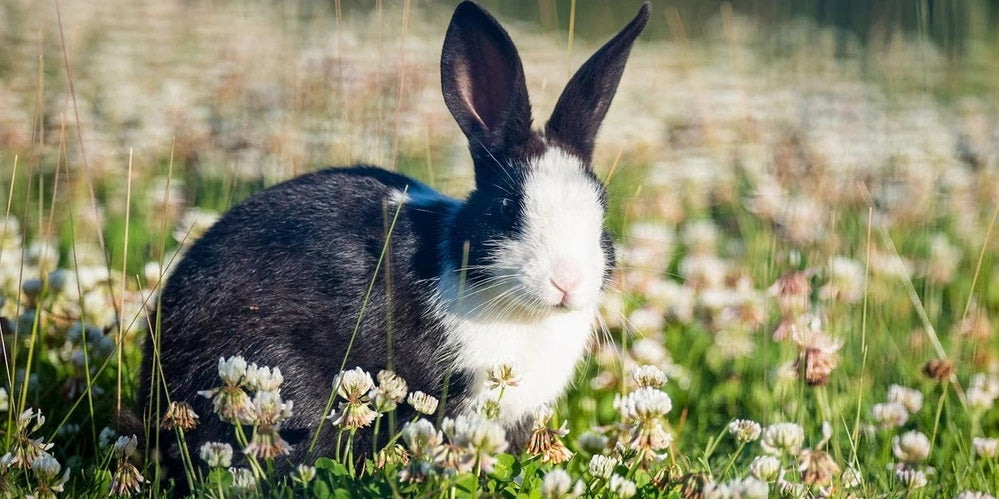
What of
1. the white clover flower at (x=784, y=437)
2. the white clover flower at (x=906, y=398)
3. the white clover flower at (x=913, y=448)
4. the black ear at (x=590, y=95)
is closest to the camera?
the white clover flower at (x=784, y=437)

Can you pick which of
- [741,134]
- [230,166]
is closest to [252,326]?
[230,166]

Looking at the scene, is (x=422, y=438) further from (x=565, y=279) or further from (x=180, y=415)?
(x=565, y=279)

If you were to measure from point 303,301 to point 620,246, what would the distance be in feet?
4.61

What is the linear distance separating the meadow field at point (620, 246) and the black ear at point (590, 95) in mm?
581

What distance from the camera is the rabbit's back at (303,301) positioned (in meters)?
3.50

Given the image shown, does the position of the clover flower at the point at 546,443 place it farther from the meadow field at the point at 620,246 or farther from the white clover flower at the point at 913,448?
the white clover flower at the point at 913,448

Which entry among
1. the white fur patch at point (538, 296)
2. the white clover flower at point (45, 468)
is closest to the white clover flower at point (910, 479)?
the white fur patch at point (538, 296)

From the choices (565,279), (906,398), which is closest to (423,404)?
(565,279)

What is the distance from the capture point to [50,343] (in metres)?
4.24

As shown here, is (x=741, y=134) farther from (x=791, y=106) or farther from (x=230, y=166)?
(x=230, y=166)

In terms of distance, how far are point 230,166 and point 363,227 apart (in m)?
2.48

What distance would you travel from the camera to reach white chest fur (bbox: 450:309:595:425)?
3.57m

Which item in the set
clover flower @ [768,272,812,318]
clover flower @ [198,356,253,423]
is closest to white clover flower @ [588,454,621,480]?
clover flower @ [198,356,253,423]

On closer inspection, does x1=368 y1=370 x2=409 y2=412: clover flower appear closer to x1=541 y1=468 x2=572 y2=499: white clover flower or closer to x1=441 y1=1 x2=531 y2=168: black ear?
x1=541 y1=468 x2=572 y2=499: white clover flower
